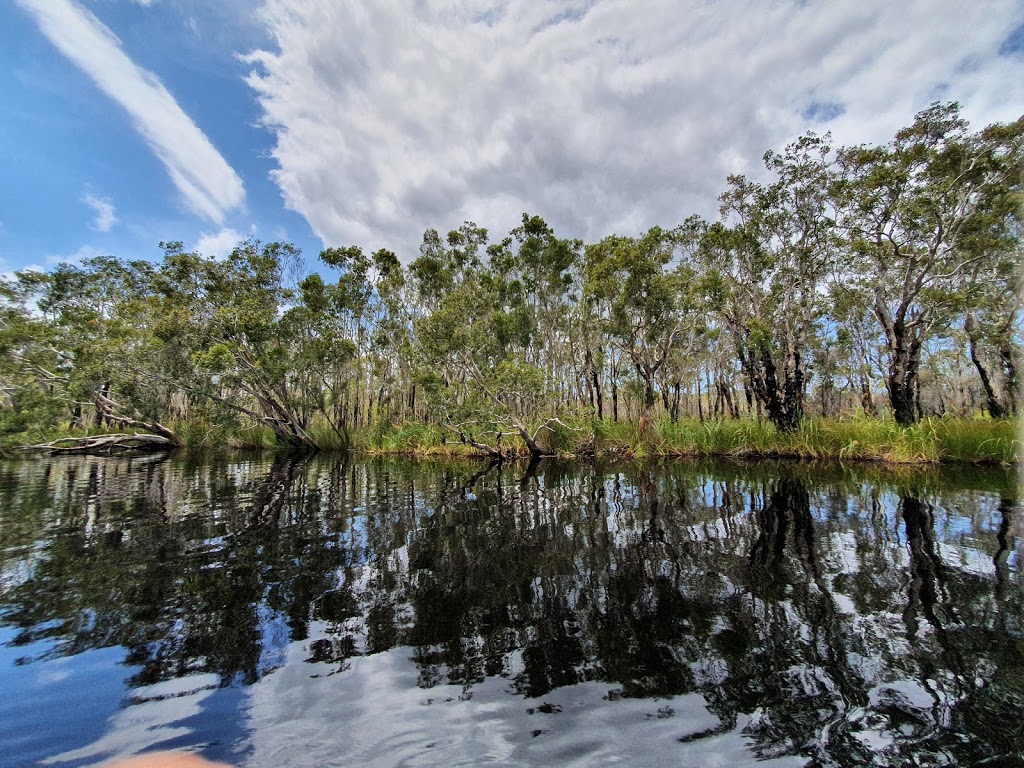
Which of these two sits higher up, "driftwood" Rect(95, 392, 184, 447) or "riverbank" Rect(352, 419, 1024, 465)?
"driftwood" Rect(95, 392, 184, 447)

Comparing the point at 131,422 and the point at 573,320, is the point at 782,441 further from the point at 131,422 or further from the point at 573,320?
the point at 131,422

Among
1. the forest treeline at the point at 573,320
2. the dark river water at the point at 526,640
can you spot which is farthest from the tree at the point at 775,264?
the dark river water at the point at 526,640

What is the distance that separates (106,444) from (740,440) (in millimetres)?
32700

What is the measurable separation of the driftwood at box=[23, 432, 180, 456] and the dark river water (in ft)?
71.4

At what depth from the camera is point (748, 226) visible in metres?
16.8

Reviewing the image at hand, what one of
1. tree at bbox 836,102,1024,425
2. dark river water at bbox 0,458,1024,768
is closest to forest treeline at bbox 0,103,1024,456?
tree at bbox 836,102,1024,425

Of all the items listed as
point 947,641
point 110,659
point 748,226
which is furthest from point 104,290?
point 947,641

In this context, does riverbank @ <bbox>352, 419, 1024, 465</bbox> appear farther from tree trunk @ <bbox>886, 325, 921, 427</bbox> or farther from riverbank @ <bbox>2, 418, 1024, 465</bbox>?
tree trunk @ <bbox>886, 325, 921, 427</bbox>

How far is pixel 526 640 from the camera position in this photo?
334 centimetres

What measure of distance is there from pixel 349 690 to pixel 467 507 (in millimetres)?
5636

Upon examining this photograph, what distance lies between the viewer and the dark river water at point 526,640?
2.32 meters

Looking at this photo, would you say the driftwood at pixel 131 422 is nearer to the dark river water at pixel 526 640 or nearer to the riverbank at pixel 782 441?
the riverbank at pixel 782 441

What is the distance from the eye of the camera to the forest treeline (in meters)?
14.2

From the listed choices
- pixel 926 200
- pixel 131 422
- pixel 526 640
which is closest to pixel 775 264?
pixel 926 200
